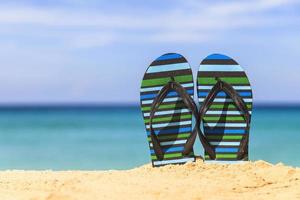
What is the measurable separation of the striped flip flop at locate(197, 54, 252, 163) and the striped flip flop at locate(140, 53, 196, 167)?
15 centimetres

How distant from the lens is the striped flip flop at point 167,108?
22.1 feet

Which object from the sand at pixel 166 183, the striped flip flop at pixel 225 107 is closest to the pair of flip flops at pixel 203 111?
the striped flip flop at pixel 225 107

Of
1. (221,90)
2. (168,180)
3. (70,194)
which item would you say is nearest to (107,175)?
(168,180)

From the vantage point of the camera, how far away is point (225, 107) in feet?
22.2

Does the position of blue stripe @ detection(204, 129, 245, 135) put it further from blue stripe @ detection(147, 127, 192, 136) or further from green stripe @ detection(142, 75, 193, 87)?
green stripe @ detection(142, 75, 193, 87)

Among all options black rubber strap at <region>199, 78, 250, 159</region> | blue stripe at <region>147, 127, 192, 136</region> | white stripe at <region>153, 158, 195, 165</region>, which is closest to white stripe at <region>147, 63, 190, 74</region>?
black rubber strap at <region>199, 78, 250, 159</region>

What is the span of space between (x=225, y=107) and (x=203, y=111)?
0.24 m

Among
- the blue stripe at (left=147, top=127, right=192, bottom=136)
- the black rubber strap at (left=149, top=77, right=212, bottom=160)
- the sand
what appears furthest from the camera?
the blue stripe at (left=147, top=127, right=192, bottom=136)

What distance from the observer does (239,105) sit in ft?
21.9

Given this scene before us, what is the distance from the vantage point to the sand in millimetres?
5184

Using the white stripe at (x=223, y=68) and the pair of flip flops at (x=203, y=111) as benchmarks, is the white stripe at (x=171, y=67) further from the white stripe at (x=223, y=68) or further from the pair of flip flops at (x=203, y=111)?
the white stripe at (x=223, y=68)

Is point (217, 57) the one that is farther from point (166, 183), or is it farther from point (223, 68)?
point (166, 183)

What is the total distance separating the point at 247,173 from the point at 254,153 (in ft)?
30.2

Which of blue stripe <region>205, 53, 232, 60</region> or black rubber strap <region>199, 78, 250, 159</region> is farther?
blue stripe <region>205, 53, 232, 60</region>
